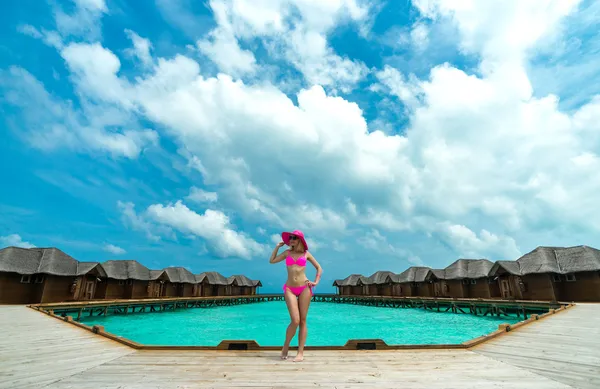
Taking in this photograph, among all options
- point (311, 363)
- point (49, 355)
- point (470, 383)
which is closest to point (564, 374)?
point (470, 383)

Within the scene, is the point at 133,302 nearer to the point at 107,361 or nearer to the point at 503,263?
the point at 107,361

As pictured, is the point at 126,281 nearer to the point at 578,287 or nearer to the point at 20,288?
the point at 20,288

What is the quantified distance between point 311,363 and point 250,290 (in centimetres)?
7030

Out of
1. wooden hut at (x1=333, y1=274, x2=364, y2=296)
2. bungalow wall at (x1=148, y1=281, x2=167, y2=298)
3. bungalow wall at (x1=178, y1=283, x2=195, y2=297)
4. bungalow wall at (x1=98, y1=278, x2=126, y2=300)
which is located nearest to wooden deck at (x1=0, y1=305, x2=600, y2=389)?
bungalow wall at (x1=98, y1=278, x2=126, y2=300)

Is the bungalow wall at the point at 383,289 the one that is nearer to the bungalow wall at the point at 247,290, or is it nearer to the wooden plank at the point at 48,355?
the bungalow wall at the point at 247,290

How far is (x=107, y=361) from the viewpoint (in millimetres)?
4742

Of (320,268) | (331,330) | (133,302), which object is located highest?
(320,268)

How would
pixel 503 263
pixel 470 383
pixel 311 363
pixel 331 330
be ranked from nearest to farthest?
pixel 470 383, pixel 311 363, pixel 331 330, pixel 503 263

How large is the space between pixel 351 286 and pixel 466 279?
27880 mm

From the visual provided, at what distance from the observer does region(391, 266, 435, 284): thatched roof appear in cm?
4272

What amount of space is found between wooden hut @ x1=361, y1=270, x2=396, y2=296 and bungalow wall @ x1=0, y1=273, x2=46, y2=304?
45.5 m

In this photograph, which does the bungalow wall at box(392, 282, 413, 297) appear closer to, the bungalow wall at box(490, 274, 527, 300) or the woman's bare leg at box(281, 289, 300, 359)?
the bungalow wall at box(490, 274, 527, 300)

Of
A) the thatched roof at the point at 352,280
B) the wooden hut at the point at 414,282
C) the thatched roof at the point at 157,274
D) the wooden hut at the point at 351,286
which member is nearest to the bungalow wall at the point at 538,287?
the wooden hut at the point at 414,282

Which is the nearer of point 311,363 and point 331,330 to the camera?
point 311,363
